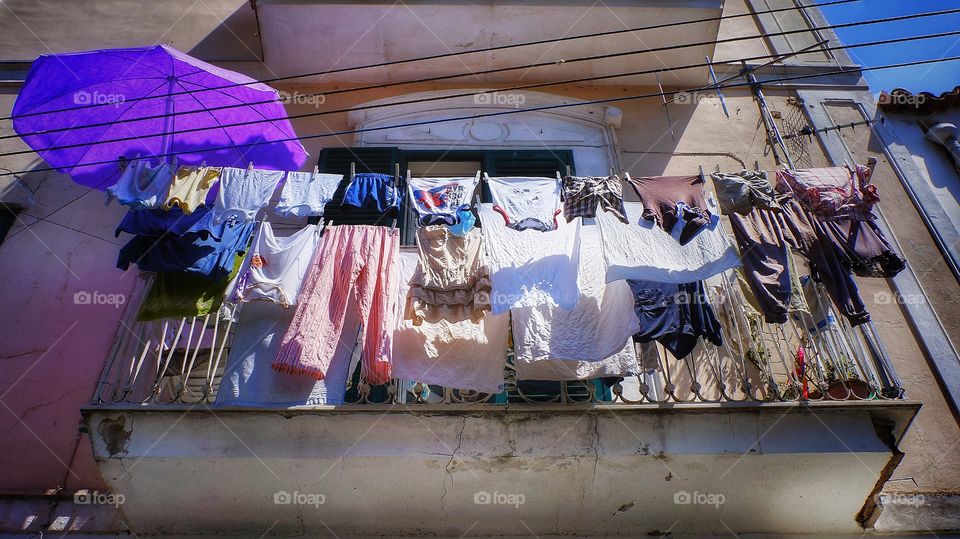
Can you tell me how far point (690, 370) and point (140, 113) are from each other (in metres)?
5.78

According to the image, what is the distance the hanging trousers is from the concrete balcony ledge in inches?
31.7

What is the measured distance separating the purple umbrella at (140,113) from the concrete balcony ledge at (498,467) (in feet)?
8.79

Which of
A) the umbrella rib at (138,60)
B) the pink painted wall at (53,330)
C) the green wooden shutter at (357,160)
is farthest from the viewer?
the green wooden shutter at (357,160)

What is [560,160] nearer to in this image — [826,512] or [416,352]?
[416,352]

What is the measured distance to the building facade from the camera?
5.14 meters

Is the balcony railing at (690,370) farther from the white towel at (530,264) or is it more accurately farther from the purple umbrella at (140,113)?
the purple umbrella at (140,113)

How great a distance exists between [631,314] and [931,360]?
10.7 ft

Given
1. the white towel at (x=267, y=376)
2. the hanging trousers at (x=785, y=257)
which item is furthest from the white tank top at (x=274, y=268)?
the hanging trousers at (x=785, y=257)

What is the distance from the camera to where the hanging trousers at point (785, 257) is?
5352mm

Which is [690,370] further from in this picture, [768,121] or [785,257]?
[768,121]

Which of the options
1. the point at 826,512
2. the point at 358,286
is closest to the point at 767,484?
the point at 826,512

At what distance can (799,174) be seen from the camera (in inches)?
234

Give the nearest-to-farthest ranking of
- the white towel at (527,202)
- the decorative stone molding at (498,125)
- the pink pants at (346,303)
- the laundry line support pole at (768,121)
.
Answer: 1. the pink pants at (346,303)
2. the white towel at (527,202)
3. the laundry line support pole at (768,121)
4. the decorative stone molding at (498,125)

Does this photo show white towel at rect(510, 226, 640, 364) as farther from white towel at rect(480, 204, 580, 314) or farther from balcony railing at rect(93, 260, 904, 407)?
balcony railing at rect(93, 260, 904, 407)
